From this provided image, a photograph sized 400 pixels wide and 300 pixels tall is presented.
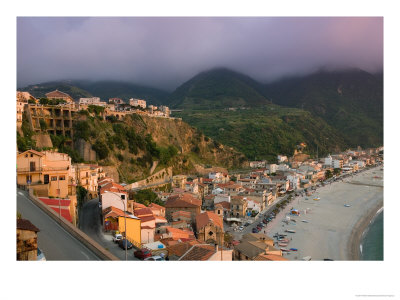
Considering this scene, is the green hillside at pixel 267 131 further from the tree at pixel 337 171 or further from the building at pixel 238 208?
the building at pixel 238 208

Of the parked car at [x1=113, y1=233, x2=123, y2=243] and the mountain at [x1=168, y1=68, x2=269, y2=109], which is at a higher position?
the mountain at [x1=168, y1=68, x2=269, y2=109]

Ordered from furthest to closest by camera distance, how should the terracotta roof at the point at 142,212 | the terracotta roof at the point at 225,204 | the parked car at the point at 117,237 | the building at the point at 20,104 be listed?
the terracotta roof at the point at 225,204 < the building at the point at 20,104 < the terracotta roof at the point at 142,212 < the parked car at the point at 117,237

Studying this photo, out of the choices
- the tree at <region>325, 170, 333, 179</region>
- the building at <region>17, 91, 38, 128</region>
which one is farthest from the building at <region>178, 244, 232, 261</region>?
the tree at <region>325, 170, 333, 179</region>

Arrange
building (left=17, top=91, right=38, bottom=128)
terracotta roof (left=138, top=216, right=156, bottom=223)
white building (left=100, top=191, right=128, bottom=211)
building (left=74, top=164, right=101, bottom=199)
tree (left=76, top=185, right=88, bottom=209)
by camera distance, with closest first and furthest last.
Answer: terracotta roof (left=138, top=216, right=156, bottom=223)
white building (left=100, top=191, right=128, bottom=211)
tree (left=76, top=185, right=88, bottom=209)
building (left=74, top=164, right=101, bottom=199)
building (left=17, top=91, right=38, bottom=128)

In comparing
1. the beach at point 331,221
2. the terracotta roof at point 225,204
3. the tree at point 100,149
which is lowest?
the beach at point 331,221

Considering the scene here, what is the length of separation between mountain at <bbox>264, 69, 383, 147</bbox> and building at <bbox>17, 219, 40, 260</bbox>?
79.3m

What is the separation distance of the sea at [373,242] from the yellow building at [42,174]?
15002 millimetres

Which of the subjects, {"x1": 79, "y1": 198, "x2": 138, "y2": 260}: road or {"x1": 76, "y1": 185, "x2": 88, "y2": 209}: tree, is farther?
{"x1": 76, "y1": 185, "x2": 88, "y2": 209}: tree

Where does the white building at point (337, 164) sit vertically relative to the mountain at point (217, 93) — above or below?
below

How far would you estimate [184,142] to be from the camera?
40531mm

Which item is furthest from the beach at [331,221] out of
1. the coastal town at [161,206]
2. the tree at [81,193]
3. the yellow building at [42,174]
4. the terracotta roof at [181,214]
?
the yellow building at [42,174]

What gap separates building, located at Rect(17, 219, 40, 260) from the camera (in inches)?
241

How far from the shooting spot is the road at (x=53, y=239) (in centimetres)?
690

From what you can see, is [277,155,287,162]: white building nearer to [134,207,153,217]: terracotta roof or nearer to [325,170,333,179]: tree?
[325,170,333,179]: tree
